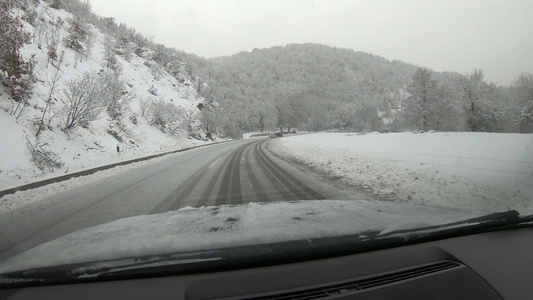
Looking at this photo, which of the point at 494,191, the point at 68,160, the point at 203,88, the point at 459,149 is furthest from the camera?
the point at 203,88

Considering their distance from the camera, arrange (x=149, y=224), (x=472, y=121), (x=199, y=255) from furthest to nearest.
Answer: (x=472, y=121)
(x=149, y=224)
(x=199, y=255)

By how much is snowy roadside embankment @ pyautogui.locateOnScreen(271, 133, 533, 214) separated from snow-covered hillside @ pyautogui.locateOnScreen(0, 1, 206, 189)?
1075 centimetres

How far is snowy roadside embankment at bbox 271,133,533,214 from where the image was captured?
5926 mm

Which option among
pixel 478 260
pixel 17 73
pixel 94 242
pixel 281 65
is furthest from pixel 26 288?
pixel 281 65

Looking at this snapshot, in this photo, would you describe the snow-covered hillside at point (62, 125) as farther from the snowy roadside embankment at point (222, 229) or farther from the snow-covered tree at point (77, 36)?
the snowy roadside embankment at point (222, 229)

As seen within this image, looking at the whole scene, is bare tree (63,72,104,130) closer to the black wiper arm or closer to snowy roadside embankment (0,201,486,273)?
snowy roadside embankment (0,201,486,273)

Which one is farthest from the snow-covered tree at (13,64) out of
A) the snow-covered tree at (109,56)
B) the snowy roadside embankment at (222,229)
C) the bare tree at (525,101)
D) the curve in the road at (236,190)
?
the bare tree at (525,101)

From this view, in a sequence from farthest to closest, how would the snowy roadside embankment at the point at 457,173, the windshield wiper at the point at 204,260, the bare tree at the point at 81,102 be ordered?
the bare tree at the point at 81,102
the snowy roadside embankment at the point at 457,173
the windshield wiper at the point at 204,260

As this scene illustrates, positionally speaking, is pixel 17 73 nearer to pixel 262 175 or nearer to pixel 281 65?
pixel 262 175

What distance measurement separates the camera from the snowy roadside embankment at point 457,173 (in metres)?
5.93

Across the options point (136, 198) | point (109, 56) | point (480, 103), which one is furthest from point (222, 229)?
point (480, 103)

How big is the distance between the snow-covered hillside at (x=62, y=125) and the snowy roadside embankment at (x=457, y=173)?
10.8 m

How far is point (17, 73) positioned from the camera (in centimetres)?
1509

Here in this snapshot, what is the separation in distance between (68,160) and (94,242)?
15.3 meters
